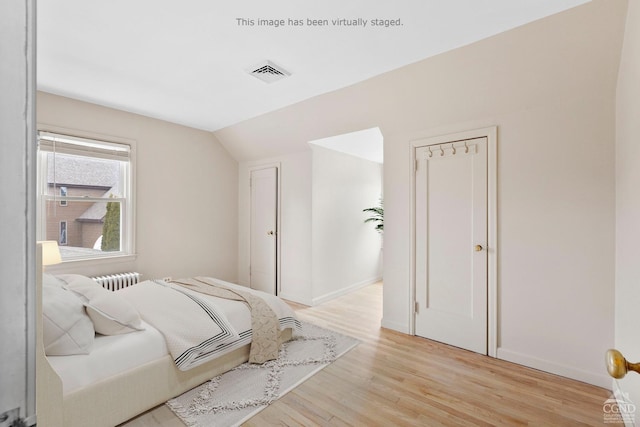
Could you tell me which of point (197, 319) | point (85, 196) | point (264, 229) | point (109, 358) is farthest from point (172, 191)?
point (109, 358)

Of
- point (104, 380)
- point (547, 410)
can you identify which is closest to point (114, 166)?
point (104, 380)

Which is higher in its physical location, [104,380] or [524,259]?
[524,259]

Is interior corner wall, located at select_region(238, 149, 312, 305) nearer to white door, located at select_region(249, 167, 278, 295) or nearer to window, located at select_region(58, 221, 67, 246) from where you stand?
white door, located at select_region(249, 167, 278, 295)

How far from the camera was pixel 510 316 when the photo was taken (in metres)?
2.61

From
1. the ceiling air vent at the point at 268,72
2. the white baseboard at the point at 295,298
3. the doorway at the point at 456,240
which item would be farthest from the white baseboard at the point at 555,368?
the ceiling air vent at the point at 268,72

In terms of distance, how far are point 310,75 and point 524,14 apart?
63.6 inches

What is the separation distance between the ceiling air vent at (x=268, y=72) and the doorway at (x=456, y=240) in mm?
1510

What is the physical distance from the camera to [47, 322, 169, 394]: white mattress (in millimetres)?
1617

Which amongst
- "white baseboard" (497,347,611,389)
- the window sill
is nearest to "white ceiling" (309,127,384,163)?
"white baseboard" (497,347,611,389)

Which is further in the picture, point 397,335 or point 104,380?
point 397,335

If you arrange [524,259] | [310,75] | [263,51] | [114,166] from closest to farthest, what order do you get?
[263,51], [524,259], [310,75], [114,166]

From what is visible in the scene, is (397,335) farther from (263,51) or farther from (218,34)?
(218,34)

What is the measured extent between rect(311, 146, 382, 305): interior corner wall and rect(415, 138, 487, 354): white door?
1.47 m

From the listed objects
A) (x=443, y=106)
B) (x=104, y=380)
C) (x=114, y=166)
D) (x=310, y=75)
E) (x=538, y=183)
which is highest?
(x=310, y=75)
